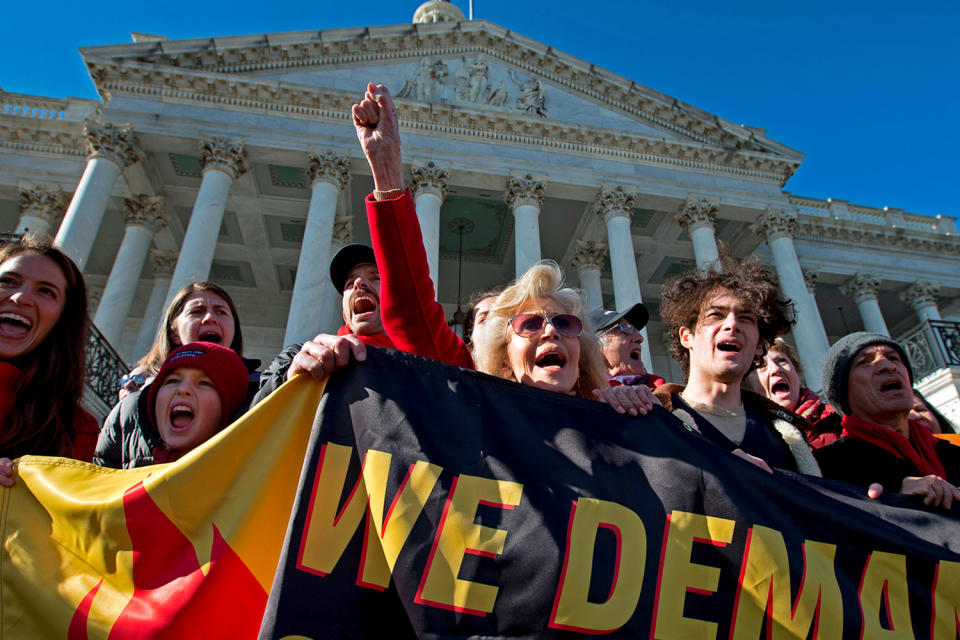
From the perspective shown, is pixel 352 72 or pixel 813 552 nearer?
pixel 813 552

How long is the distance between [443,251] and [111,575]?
2136 cm

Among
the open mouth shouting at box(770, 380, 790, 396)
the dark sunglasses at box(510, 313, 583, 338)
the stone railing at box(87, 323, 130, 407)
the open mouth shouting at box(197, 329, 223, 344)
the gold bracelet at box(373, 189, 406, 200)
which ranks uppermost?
the stone railing at box(87, 323, 130, 407)

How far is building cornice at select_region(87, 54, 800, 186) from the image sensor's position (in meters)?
17.1

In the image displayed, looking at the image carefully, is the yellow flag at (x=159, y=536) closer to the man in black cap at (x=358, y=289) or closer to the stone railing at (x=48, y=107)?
the man in black cap at (x=358, y=289)

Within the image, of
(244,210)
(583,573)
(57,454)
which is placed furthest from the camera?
(244,210)

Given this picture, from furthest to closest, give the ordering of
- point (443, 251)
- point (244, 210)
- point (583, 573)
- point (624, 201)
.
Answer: point (443, 251), point (244, 210), point (624, 201), point (583, 573)

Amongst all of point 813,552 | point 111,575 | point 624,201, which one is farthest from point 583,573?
point 624,201

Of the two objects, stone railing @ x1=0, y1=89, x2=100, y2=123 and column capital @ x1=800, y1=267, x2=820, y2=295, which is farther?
column capital @ x1=800, y1=267, x2=820, y2=295

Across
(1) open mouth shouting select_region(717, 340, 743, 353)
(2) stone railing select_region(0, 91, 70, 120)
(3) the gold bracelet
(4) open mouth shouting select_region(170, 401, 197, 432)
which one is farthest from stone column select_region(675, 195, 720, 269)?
(2) stone railing select_region(0, 91, 70, 120)

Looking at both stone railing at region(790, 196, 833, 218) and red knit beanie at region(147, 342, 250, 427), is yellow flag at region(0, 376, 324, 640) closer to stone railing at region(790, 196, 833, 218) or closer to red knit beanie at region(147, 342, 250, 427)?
red knit beanie at region(147, 342, 250, 427)

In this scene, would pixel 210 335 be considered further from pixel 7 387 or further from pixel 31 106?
pixel 31 106

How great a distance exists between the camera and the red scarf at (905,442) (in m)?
3.17

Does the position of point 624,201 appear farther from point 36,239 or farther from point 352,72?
point 36,239

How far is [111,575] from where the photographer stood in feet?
6.89
